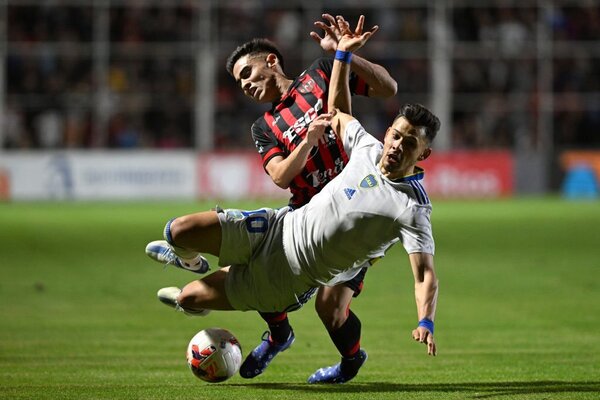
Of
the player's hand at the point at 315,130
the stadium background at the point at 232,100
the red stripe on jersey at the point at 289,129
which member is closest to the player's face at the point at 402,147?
the player's hand at the point at 315,130

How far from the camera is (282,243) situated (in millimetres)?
7598

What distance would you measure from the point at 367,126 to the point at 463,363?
21.3 meters

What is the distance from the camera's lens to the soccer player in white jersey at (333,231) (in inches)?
282

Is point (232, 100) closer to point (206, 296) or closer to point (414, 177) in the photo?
point (206, 296)

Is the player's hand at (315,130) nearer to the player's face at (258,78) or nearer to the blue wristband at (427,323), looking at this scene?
the player's face at (258,78)

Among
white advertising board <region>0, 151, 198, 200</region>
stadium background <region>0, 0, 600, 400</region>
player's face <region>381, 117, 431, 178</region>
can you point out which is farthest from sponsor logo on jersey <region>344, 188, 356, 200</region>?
white advertising board <region>0, 151, 198, 200</region>

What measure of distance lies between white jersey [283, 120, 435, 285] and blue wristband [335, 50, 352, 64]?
441 millimetres

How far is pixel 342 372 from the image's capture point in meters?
8.30

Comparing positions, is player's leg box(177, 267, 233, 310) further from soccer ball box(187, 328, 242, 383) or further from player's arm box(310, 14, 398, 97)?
player's arm box(310, 14, 398, 97)

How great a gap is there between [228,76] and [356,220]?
24.4 m

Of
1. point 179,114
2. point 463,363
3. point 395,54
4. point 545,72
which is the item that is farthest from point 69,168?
point 463,363

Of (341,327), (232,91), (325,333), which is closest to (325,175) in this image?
(341,327)

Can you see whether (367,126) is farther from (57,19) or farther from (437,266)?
(437,266)

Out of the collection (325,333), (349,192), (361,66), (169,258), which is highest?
(361,66)
